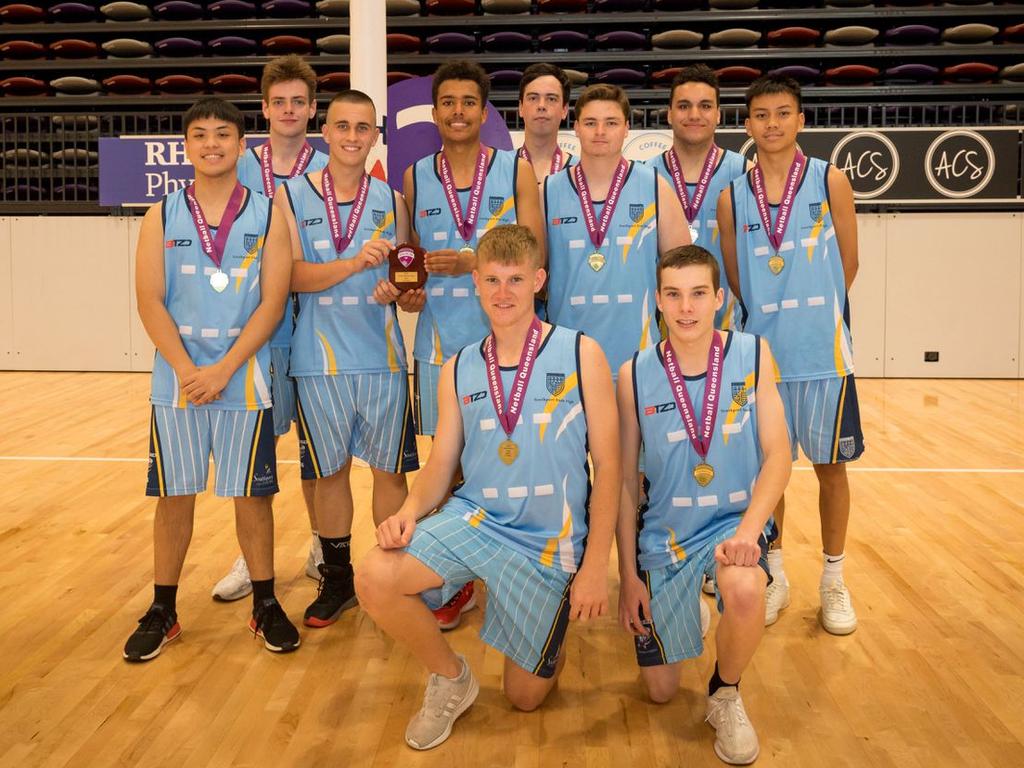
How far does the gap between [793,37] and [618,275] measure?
827 centimetres

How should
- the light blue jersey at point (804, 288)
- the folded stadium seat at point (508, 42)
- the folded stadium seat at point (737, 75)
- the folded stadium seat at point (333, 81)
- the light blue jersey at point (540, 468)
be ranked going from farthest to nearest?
the folded stadium seat at point (508, 42) → the folded stadium seat at point (333, 81) → the folded stadium seat at point (737, 75) → the light blue jersey at point (804, 288) → the light blue jersey at point (540, 468)

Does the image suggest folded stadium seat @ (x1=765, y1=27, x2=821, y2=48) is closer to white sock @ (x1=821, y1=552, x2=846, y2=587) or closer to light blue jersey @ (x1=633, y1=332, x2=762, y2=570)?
white sock @ (x1=821, y1=552, x2=846, y2=587)

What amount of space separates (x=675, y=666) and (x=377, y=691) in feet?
2.59

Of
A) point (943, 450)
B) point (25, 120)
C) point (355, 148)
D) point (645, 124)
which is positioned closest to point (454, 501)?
point (355, 148)

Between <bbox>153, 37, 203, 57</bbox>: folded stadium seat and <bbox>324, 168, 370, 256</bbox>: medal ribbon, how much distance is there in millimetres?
8737

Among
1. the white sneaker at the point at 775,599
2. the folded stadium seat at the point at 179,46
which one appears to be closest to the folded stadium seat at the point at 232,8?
the folded stadium seat at the point at 179,46

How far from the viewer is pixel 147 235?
2992 millimetres

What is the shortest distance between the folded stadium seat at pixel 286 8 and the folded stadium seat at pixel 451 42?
4.97 feet

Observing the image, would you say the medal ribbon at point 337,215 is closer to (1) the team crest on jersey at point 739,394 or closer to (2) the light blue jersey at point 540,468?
(2) the light blue jersey at point 540,468

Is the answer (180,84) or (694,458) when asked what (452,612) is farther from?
(180,84)

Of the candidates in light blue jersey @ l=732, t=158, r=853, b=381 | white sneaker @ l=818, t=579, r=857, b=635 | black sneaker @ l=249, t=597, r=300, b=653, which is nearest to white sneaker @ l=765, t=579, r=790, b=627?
white sneaker @ l=818, t=579, r=857, b=635

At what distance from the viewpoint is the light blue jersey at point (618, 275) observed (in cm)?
328

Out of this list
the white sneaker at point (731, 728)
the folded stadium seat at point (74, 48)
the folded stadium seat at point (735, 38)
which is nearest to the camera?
the white sneaker at point (731, 728)

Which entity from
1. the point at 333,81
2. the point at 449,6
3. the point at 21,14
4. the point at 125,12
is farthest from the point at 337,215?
the point at 21,14
